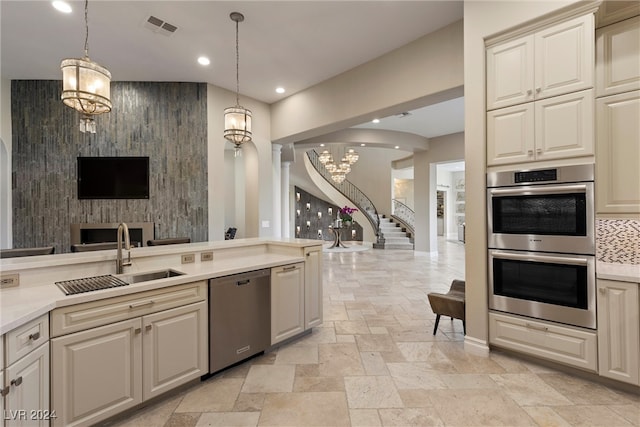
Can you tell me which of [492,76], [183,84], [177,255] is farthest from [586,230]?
[183,84]

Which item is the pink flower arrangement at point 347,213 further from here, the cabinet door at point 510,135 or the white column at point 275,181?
the cabinet door at point 510,135

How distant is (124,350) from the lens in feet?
6.13

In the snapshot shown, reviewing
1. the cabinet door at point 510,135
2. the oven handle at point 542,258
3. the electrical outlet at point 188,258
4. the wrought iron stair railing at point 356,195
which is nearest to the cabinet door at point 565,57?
the cabinet door at point 510,135

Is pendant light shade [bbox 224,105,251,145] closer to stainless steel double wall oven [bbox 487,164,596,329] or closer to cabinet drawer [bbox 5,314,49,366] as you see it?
cabinet drawer [bbox 5,314,49,366]

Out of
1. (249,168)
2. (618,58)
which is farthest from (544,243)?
(249,168)

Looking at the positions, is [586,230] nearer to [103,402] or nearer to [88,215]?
[103,402]

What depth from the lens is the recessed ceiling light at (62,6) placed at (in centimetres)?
319

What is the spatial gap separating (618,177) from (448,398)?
231 cm

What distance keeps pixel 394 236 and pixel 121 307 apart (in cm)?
1011

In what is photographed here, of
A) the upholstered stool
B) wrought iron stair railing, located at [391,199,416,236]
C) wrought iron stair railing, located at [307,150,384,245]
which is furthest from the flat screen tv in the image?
wrought iron stair railing, located at [391,199,416,236]

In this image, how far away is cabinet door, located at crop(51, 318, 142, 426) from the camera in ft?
5.39

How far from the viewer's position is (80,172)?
5203 mm

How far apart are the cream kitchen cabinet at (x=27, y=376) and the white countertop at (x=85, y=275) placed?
68 millimetres

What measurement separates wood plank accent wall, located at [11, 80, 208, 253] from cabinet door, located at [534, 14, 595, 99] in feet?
16.5
